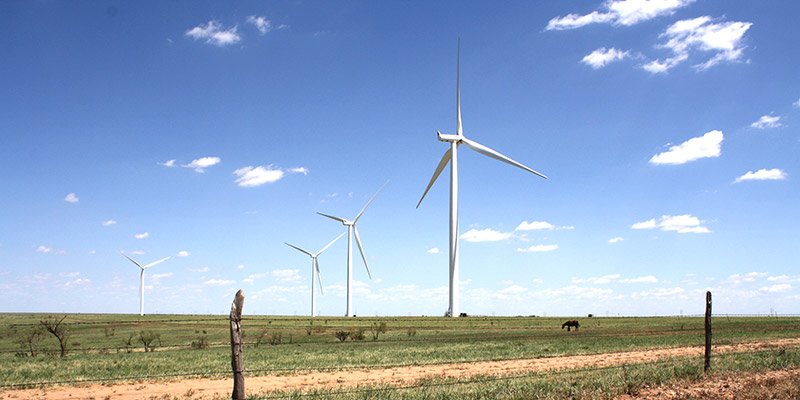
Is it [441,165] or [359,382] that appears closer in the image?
[359,382]

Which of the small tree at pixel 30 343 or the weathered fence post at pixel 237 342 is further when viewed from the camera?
the small tree at pixel 30 343

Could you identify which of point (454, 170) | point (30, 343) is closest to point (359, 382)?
point (30, 343)

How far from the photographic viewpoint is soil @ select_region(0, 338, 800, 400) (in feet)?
62.1

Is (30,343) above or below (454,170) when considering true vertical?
below

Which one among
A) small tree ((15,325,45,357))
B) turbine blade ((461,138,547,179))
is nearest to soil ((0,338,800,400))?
small tree ((15,325,45,357))

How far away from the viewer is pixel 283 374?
1102 inches

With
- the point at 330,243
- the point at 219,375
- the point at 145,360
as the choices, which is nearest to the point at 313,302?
the point at 330,243

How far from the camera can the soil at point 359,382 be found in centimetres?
1892

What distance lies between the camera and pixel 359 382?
2469 centimetres

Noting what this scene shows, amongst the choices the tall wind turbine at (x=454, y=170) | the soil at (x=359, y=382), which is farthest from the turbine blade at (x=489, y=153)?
the soil at (x=359, y=382)

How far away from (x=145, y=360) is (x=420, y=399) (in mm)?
23279

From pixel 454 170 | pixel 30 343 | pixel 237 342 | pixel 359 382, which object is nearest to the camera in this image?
pixel 237 342

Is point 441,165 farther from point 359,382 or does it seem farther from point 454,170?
point 359,382

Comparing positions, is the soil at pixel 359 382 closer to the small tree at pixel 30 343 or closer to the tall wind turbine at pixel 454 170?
the small tree at pixel 30 343
